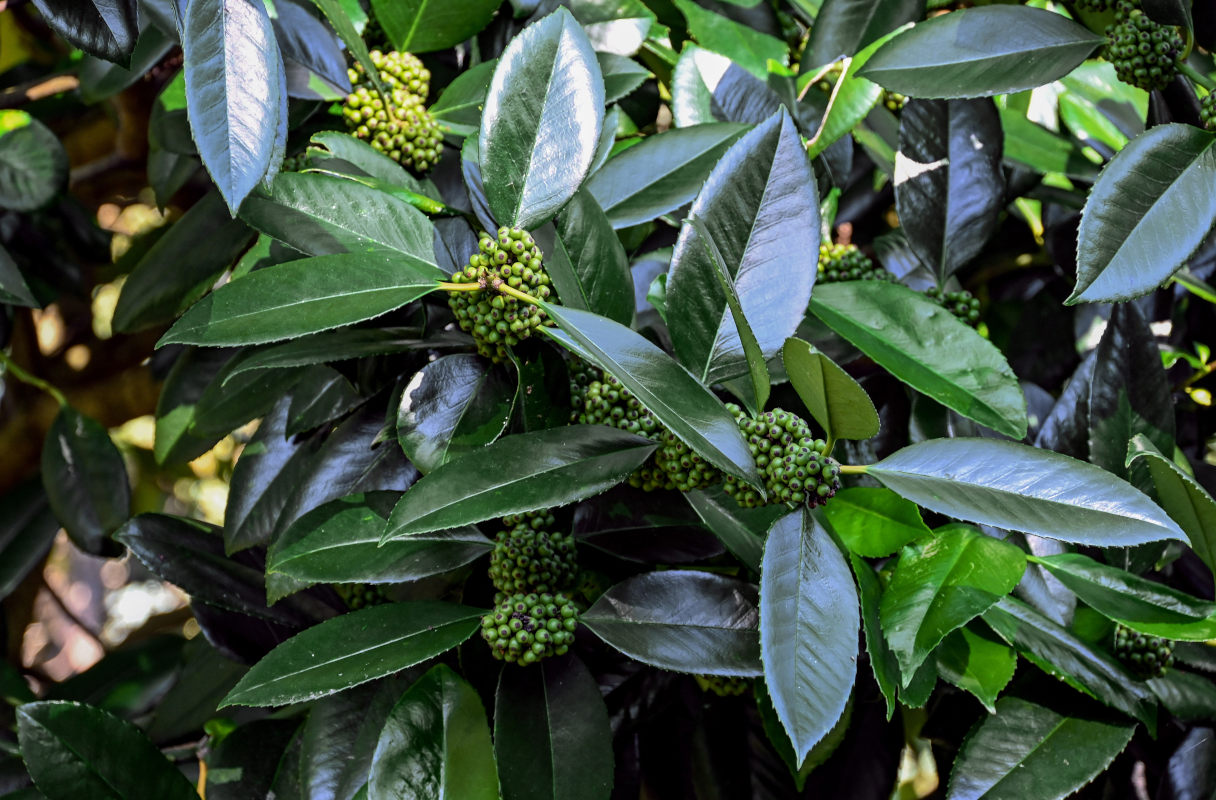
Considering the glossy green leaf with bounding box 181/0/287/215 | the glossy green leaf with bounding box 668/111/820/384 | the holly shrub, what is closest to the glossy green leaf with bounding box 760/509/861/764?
the holly shrub

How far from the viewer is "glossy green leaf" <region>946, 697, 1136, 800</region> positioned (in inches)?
24.6

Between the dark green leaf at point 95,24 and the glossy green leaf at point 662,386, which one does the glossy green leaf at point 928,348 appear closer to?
the glossy green leaf at point 662,386

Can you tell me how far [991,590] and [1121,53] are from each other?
0.43 meters

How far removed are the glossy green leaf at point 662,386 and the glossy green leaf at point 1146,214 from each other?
22 centimetres

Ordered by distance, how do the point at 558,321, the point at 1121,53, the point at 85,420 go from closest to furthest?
1. the point at 558,321
2. the point at 1121,53
3. the point at 85,420

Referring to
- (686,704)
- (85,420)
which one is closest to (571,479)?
(686,704)

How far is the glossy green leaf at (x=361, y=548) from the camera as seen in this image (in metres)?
0.59

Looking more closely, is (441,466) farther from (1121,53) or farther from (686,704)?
(1121,53)

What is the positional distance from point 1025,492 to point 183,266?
69 centimetres

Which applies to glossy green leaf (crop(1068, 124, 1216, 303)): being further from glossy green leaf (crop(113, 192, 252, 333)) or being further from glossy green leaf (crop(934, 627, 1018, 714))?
glossy green leaf (crop(113, 192, 252, 333))

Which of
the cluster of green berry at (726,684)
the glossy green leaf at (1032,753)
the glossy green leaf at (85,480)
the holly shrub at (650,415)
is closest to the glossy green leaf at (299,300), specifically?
the holly shrub at (650,415)

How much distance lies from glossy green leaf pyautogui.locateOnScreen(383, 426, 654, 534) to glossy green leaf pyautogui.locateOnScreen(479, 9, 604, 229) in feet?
0.44

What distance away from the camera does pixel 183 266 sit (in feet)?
2.80

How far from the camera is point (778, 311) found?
588mm
